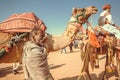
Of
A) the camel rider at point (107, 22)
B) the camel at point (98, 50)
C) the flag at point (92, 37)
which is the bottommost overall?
the camel at point (98, 50)

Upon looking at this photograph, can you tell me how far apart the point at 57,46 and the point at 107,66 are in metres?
2.40

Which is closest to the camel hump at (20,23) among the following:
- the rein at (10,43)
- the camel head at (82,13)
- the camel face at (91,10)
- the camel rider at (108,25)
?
the rein at (10,43)

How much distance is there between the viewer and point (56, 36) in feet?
18.8

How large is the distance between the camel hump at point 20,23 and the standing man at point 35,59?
6.52 ft

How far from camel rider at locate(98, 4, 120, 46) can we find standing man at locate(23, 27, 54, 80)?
361 centimetres

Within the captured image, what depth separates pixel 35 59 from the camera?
12.0ft

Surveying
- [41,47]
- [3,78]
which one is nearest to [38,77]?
[41,47]

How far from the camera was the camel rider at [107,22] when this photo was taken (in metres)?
6.71

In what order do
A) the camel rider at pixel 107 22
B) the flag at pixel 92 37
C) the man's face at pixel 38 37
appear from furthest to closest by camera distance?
1. the camel rider at pixel 107 22
2. the flag at pixel 92 37
3. the man's face at pixel 38 37

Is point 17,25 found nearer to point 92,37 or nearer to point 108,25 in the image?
point 92,37

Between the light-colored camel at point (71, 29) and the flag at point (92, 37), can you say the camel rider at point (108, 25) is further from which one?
the light-colored camel at point (71, 29)

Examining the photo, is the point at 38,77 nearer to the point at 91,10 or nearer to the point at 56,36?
the point at 56,36

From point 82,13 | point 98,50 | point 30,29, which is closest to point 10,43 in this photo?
point 30,29

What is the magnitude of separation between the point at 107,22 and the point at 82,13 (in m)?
1.73
